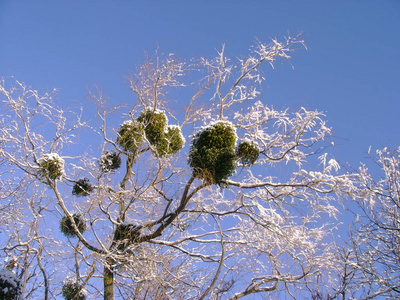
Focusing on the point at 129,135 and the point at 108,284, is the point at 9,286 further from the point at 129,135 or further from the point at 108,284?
the point at 129,135

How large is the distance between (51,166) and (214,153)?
12.0 feet

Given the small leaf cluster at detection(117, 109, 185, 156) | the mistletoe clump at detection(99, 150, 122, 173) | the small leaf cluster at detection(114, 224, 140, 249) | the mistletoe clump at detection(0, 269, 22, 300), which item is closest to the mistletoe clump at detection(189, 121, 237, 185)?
the small leaf cluster at detection(117, 109, 185, 156)

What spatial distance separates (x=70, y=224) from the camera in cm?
816

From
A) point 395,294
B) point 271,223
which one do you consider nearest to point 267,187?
point 271,223

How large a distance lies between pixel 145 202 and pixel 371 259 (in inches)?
168

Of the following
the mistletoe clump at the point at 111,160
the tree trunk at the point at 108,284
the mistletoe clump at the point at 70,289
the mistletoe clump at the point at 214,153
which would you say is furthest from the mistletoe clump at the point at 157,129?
the mistletoe clump at the point at 70,289

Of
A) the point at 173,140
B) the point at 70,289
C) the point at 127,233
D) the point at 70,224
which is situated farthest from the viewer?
the point at 173,140

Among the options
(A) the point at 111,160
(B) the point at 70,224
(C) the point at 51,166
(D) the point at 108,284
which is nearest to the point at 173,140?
(A) the point at 111,160

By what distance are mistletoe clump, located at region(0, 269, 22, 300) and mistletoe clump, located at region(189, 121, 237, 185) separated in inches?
133

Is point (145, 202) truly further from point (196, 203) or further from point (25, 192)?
point (25, 192)

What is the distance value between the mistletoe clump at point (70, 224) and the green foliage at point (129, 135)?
202cm

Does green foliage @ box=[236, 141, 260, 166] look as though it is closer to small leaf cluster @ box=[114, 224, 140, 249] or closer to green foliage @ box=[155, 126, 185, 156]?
green foliage @ box=[155, 126, 185, 156]

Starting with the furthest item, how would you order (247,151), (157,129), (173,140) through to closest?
(173,140), (157,129), (247,151)

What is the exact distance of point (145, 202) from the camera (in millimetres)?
7180
